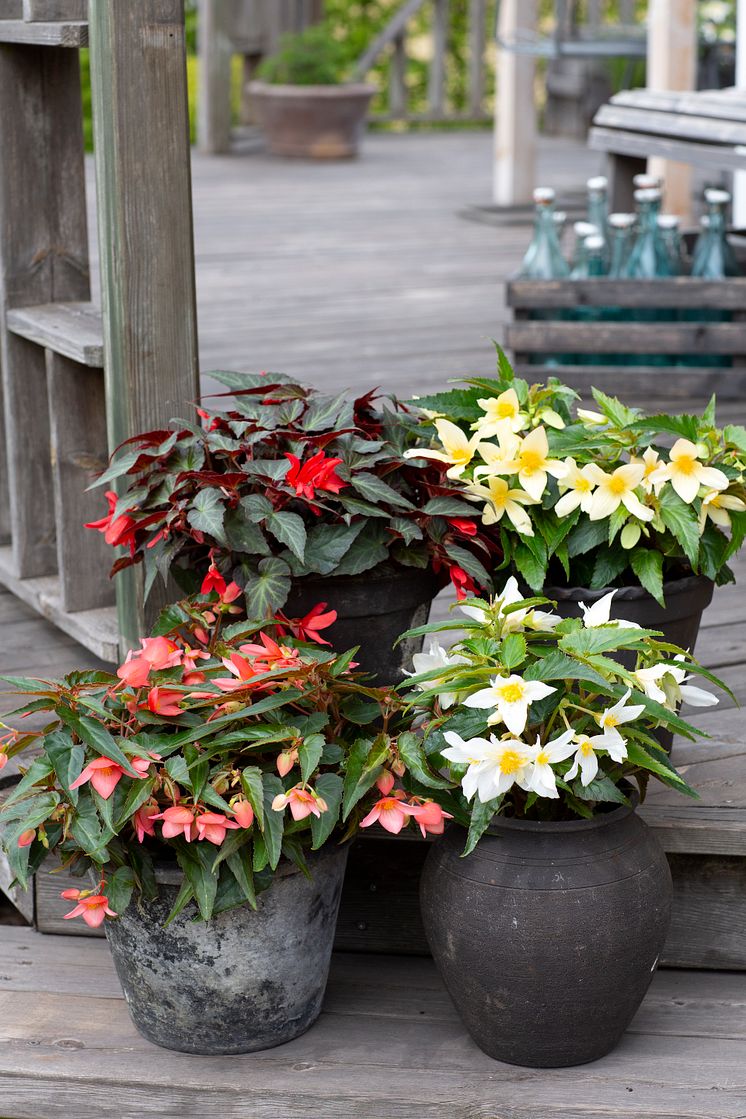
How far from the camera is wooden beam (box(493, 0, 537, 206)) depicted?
222 inches

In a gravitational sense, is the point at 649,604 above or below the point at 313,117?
→ below

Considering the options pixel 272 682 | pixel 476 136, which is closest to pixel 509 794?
pixel 272 682

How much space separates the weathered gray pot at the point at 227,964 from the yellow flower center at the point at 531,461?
18.3 inches

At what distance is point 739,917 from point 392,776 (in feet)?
1.74

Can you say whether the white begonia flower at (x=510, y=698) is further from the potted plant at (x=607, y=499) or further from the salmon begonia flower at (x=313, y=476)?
the salmon begonia flower at (x=313, y=476)

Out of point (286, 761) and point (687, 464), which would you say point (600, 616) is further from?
point (286, 761)

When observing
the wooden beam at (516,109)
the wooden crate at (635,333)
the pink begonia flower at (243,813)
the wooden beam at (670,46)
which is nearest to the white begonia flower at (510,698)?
the pink begonia flower at (243,813)

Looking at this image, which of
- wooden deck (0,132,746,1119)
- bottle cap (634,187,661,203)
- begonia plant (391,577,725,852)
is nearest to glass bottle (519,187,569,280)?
bottle cap (634,187,661,203)

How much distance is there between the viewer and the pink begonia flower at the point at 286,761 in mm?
1503

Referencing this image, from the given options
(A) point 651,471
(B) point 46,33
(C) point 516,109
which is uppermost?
(B) point 46,33

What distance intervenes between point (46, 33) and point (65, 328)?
1.29 feet

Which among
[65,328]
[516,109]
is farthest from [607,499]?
[516,109]

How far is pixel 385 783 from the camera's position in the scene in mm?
1527

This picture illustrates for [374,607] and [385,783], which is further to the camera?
[374,607]
